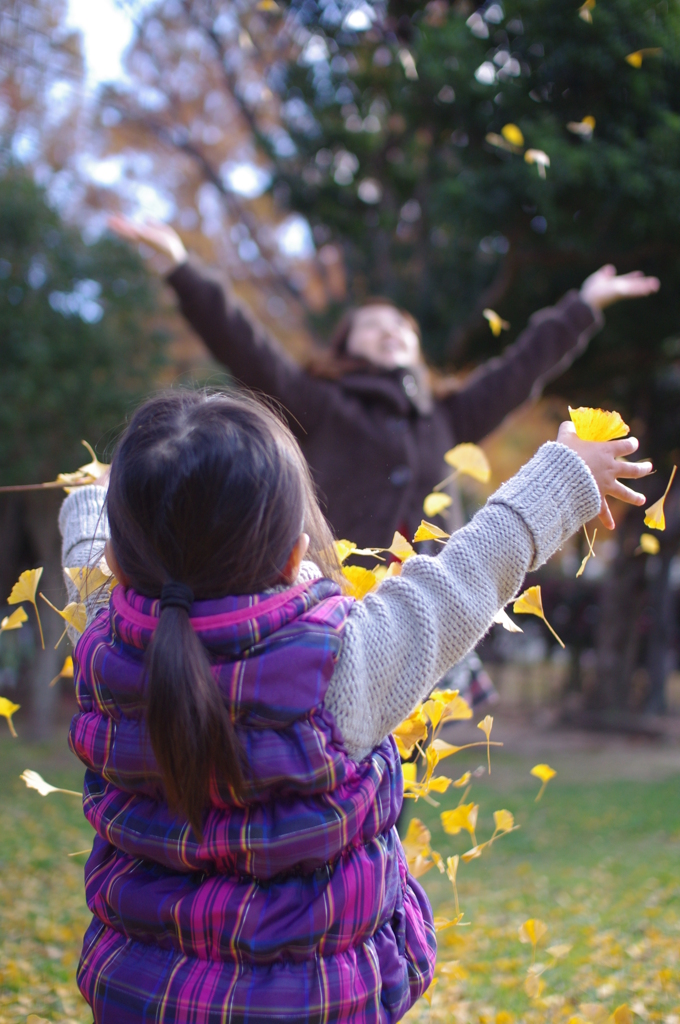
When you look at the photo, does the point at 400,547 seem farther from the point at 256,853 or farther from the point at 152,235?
the point at 152,235

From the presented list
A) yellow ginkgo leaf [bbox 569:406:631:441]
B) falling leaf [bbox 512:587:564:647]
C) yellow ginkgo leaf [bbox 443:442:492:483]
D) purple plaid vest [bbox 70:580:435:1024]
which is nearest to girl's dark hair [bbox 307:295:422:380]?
yellow ginkgo leaf [bbox 443:442:492:483]

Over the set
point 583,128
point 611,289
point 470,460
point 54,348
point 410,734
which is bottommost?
point 54,348

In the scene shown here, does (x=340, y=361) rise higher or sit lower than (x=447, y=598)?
lower

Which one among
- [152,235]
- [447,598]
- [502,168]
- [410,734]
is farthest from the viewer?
[502,168]

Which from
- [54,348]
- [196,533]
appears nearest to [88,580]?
[196,533]

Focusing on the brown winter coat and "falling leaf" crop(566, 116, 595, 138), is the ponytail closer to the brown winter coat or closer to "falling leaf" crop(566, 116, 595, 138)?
the brown winter coat

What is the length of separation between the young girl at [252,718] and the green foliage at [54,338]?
5672 millimetres

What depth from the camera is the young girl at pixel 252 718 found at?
3.28ft

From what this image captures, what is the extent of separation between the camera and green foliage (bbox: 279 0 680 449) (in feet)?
12.6

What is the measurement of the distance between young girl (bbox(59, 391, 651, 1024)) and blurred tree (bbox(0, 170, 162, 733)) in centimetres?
555

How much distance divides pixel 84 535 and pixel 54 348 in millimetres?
5904

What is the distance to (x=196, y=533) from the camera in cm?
105

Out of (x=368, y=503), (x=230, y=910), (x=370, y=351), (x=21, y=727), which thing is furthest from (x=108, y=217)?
(x=21, y=727)

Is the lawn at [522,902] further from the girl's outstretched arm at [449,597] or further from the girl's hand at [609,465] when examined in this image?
the girl's hand at [609,465]
